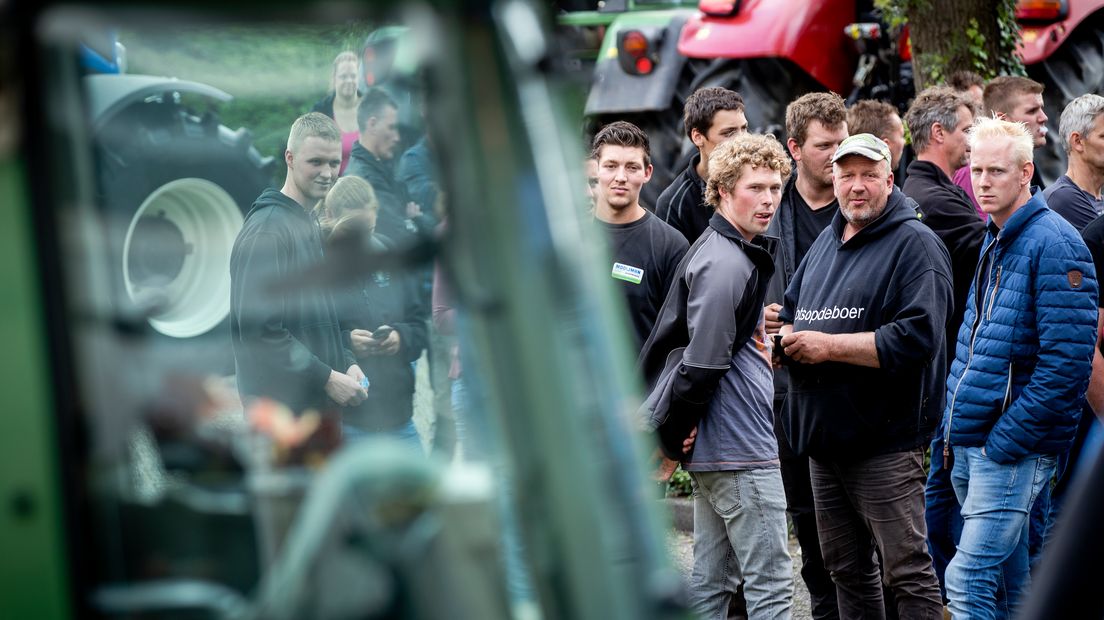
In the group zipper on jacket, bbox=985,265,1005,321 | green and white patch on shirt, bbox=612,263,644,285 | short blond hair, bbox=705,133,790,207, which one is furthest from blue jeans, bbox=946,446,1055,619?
green and white patch on shirt, bbox=612,263,644,285

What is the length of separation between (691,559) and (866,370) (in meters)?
1.99

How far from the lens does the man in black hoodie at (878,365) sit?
4.55m

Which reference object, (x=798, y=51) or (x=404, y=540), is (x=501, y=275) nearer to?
(x=404, y=540)

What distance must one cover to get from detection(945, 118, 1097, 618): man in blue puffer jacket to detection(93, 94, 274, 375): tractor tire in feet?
9.51

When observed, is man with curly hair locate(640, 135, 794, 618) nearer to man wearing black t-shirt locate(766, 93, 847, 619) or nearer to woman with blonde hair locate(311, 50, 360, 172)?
man wearing black t-shirt locate(766, 93, 847, 619)

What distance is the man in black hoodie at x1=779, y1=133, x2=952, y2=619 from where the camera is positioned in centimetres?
455

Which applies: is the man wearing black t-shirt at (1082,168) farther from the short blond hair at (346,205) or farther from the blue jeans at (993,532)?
the short blond hair at (346,205)

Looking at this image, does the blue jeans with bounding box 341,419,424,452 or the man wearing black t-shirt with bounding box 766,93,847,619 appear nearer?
the blue jeans with bounding box 341,419,424,452

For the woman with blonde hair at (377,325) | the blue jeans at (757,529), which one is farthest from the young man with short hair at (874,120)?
the woman with blonde hair at (377,325)

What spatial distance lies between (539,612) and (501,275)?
47 cm

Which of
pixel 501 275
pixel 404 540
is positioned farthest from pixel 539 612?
pixel 501 275

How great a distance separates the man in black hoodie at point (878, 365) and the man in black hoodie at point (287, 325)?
272 cm

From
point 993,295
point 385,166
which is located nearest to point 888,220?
point 993,295

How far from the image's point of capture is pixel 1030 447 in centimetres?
438
